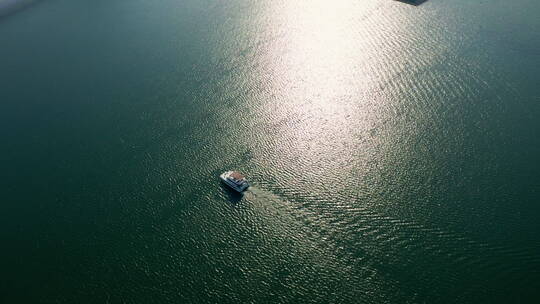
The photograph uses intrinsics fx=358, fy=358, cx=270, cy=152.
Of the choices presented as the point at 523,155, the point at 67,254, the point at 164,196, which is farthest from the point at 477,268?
the point at 67,254

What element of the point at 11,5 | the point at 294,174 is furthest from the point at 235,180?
the point at 11,5

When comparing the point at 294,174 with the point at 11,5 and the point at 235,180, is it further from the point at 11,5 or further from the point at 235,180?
the point at 11,5

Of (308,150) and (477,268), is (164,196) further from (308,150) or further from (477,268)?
(477,268)

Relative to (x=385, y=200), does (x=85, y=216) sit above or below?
above

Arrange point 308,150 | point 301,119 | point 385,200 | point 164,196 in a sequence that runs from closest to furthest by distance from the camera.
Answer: point 385,200 < point 164,196 < point 308,150 < point 301,119

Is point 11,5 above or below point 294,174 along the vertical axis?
above

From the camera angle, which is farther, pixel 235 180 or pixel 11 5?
pixel 11 5

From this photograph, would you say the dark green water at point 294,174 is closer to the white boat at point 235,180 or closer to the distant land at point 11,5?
the white boat at point 235,180
